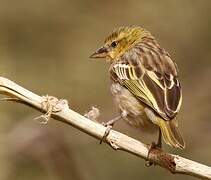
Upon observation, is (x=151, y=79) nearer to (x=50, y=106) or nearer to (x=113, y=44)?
(x=113, y=44)

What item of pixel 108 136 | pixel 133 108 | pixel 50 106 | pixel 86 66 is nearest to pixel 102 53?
pixel 133 108

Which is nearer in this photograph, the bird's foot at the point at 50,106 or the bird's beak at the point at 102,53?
the bird's foot at the point at 50,106

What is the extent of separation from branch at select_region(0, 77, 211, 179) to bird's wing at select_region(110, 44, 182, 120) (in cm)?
31

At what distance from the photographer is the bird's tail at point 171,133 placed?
18.3 feet

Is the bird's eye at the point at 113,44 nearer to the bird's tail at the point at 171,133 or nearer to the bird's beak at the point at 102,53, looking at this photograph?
the bird's beak at the point at 102,53

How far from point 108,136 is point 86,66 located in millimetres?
5511

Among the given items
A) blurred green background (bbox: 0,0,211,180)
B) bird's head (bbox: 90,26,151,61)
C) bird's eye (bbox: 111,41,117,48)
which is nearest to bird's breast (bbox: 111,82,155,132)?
bird's head (bbox: 90,26,151,61)

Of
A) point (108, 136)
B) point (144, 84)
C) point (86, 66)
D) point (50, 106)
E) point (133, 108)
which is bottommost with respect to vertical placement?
point (50, 106)

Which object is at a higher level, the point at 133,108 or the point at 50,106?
the point at 133,108

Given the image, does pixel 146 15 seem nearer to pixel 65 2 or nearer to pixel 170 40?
pixel 170 40

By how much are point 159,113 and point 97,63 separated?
5425 mm

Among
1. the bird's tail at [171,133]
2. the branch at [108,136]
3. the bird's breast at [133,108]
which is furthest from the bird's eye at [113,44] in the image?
the branch at [108,136]

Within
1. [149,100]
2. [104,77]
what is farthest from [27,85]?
[149,100]

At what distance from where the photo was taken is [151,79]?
6246 mm
